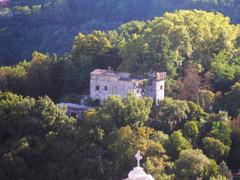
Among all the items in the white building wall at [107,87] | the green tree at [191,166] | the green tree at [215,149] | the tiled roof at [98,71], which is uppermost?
the tiled roof at [98,71]

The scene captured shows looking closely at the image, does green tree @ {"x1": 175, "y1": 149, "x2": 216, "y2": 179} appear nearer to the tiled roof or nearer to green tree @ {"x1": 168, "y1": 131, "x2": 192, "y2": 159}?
green tree @ {"x1": 168, "y1": 131, "x2": 192, "y2": 159}

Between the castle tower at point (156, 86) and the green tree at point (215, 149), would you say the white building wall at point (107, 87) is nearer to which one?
the castle tower at point (156, 86)

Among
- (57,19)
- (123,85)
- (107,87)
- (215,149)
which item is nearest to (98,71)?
(107,87)

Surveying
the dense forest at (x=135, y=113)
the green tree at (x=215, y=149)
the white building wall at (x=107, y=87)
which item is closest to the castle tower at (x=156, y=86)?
the dense forest at (x=135, y=113)

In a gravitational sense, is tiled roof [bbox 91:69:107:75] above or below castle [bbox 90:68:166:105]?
above

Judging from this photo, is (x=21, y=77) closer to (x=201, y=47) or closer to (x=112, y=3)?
(x=201, y=47)

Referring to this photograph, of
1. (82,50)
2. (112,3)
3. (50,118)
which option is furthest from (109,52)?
(112,3)

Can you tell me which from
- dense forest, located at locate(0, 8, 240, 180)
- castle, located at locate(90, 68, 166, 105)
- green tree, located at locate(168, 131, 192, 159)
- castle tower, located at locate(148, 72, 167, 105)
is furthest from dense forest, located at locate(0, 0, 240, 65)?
green tree, located at locate(168, 131, 192, 159)
